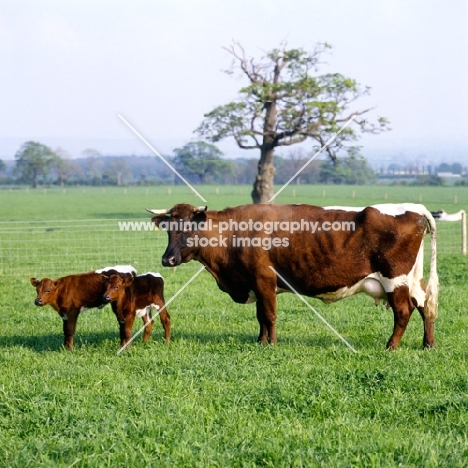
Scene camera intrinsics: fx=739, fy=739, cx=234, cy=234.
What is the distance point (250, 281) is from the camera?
31.6ft

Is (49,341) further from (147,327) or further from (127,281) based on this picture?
(127,281)

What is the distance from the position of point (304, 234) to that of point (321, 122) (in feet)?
96.3

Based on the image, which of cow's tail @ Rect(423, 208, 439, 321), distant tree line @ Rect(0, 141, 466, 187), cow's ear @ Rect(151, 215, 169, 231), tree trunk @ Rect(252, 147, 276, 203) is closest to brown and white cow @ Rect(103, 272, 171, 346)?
cow's ear @ Rect(151, 215, 169, 231)

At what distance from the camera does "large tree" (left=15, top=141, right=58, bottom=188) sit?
9156 cm

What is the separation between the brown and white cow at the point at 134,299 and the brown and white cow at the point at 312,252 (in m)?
0.54

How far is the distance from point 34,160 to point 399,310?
88.2 metres

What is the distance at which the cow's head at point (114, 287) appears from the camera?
30.0 ft

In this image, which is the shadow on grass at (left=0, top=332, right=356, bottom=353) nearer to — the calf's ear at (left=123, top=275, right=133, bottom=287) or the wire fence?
the calf's ear at (left=123, top=275, right=133, bottom=287)

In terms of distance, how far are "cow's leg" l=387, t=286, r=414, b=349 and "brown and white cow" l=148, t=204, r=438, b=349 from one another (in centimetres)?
1

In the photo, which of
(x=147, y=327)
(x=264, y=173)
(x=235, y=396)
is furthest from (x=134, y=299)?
(x=264, y=173)

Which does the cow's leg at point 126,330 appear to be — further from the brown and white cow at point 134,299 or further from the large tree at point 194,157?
the large tree at point 194,157

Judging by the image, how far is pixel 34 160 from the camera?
303 feet

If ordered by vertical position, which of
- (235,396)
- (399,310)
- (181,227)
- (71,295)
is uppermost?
(181,227)

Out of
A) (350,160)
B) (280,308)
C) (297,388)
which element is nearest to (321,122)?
(350,160)
